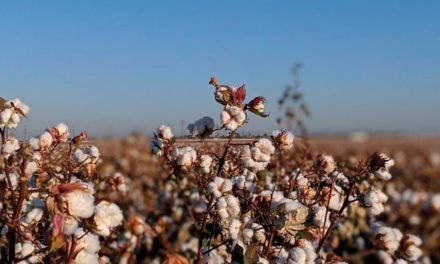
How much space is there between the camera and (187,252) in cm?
436

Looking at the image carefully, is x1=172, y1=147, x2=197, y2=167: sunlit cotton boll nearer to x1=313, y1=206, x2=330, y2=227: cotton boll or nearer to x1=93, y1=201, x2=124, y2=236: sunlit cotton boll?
x1=313, y1=206, x2=330, y2=227: cotton boll

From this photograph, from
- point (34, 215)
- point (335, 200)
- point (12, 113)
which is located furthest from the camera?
point (335, 200)

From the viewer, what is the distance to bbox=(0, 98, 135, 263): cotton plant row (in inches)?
65.0

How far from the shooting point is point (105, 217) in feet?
6.05

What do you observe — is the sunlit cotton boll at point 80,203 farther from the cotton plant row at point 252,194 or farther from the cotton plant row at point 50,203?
the cotton plant row at point 252,194

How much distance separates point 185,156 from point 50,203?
924 mm

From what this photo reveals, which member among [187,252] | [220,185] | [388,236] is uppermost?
[220,185]

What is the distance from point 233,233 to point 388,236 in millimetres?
892

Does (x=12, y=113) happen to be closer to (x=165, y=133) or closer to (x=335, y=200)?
(x=165, y=133)

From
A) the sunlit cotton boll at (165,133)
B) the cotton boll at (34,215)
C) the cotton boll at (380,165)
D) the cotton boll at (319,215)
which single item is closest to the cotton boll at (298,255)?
the cotton boll at (319,215)

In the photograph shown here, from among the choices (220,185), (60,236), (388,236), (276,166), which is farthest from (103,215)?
(276,166)

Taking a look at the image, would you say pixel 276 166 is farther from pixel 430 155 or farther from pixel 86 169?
pixel 430 155

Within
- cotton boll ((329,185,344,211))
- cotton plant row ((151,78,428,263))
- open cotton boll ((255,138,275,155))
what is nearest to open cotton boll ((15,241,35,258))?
cotton plant row ((151,78,428,263))

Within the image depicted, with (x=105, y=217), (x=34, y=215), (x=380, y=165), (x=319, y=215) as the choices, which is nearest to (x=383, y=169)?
(x=380, y=165)
